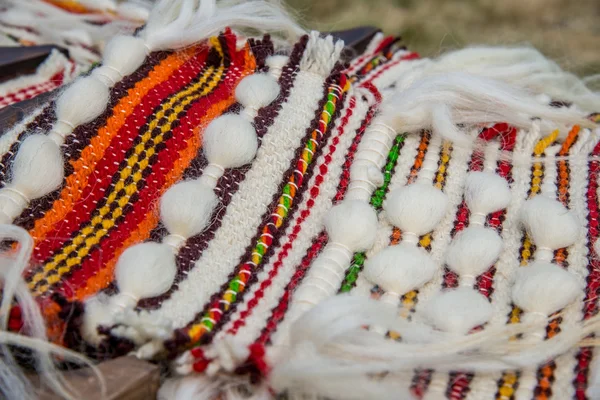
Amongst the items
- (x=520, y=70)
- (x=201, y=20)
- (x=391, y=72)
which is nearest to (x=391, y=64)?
(x=391, y=72)

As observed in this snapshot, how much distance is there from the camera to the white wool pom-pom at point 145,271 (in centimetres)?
42

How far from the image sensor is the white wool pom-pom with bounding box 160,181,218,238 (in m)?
0.47

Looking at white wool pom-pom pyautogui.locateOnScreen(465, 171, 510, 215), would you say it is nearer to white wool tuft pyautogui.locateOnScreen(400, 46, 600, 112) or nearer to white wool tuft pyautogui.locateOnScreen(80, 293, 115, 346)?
white wool tuft pyautogui.locateOnScreen(400, 46, 600, 112)

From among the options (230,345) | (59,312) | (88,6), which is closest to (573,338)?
(230,345)

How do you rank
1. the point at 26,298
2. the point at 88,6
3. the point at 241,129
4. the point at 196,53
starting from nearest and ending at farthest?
the point at 26,298
the point at 241,129
the point at 196,53
the point at 88,6

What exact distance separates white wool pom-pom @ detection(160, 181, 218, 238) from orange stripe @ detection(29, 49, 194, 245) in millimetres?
66

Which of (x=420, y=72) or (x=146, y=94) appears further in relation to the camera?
(x=420, y=72)

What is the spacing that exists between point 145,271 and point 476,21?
0.78m

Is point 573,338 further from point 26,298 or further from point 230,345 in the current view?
point 26,298

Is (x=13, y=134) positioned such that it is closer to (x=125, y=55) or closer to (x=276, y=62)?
(x=125, y=55)

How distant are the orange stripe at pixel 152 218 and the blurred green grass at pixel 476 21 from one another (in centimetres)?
44

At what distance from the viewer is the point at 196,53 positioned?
61cm

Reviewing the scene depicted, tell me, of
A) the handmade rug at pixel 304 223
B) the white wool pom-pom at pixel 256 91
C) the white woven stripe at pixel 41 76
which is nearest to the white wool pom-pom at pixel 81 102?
the handmade rug at pixel 304 223

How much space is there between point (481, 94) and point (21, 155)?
39cm
